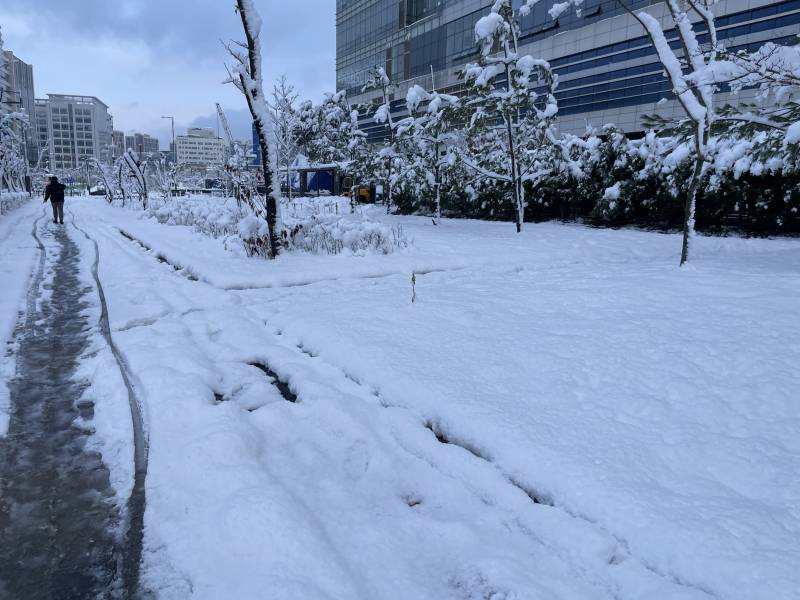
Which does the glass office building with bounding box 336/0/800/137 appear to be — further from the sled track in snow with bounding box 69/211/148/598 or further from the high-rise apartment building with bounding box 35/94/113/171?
the high-rise apartment building with bounding box 35/94/113/171

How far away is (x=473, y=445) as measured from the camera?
9.06 ft

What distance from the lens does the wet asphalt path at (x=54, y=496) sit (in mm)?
1865

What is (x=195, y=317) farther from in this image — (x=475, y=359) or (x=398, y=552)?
(x=398, y=552)

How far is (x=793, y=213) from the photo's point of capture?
10.5 m

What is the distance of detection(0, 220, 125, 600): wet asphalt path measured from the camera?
187 centimetres

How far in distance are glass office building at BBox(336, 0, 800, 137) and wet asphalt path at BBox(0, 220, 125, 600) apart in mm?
18631

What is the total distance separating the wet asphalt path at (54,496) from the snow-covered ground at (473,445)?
0.21 metres

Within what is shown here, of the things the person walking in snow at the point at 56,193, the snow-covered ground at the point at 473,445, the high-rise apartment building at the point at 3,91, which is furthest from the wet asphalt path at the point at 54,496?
the high-rise apartment building at the point at 3,91

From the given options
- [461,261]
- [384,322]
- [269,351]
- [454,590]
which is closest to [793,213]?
[461,261]

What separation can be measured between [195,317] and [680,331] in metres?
4.54

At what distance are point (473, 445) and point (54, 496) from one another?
80.3 inches

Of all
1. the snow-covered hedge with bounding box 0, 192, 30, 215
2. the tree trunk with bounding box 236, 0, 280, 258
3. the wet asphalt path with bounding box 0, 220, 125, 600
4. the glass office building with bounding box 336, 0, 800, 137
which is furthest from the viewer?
the glass office building with bounding box 336, 0, 800, 137

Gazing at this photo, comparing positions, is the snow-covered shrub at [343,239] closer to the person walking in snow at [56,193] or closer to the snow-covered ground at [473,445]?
the snow-covered ground at [473,445]

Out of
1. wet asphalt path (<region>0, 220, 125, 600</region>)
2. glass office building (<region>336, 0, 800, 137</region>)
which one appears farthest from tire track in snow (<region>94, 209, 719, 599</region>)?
glass office building (<region>336, 0, 800, 137</region>)
